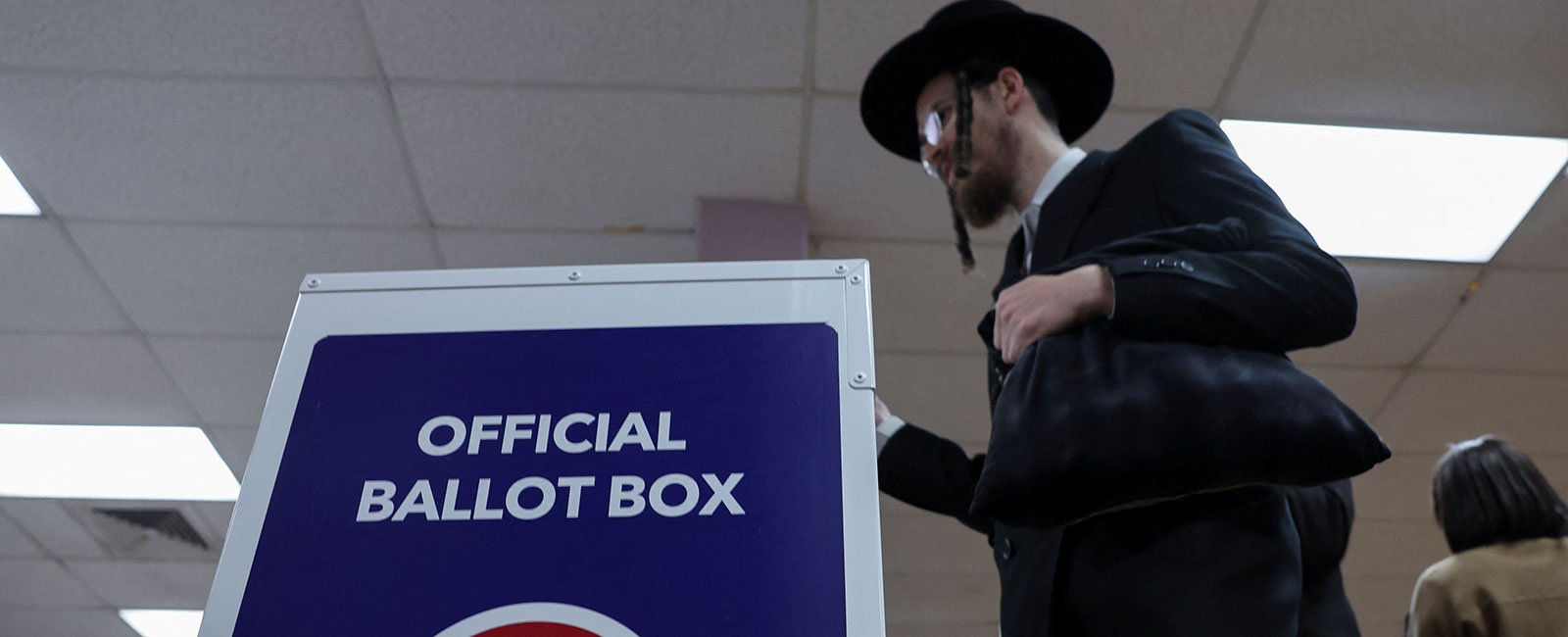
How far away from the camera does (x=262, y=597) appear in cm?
68

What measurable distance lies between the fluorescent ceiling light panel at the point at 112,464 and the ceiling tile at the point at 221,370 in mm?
232

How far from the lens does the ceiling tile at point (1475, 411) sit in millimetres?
3510

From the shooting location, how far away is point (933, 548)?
177 inches

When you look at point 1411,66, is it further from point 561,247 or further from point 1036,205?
point 561,247

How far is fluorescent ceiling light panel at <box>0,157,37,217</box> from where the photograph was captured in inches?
109

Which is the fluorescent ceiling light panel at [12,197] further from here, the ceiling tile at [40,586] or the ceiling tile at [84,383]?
the ceiling tile at [40,586]

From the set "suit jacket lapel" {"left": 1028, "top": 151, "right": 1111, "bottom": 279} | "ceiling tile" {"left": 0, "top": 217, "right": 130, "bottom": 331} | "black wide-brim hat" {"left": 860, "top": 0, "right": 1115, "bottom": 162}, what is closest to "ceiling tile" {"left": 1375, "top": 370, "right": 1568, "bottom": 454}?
"black wide-brim hat" {"left": 860, "top": 0, "right": 1115, "bottom": 162}

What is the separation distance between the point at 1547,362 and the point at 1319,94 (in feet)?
5.00

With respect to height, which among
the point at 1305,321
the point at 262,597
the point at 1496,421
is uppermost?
the point at 1496,421

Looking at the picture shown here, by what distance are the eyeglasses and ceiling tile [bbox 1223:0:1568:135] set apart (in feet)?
4.44

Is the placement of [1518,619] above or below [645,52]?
below

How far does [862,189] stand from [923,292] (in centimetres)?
46

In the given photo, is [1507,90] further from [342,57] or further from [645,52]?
[342,57]

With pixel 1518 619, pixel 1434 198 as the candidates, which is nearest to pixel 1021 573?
pixel 1518 619
